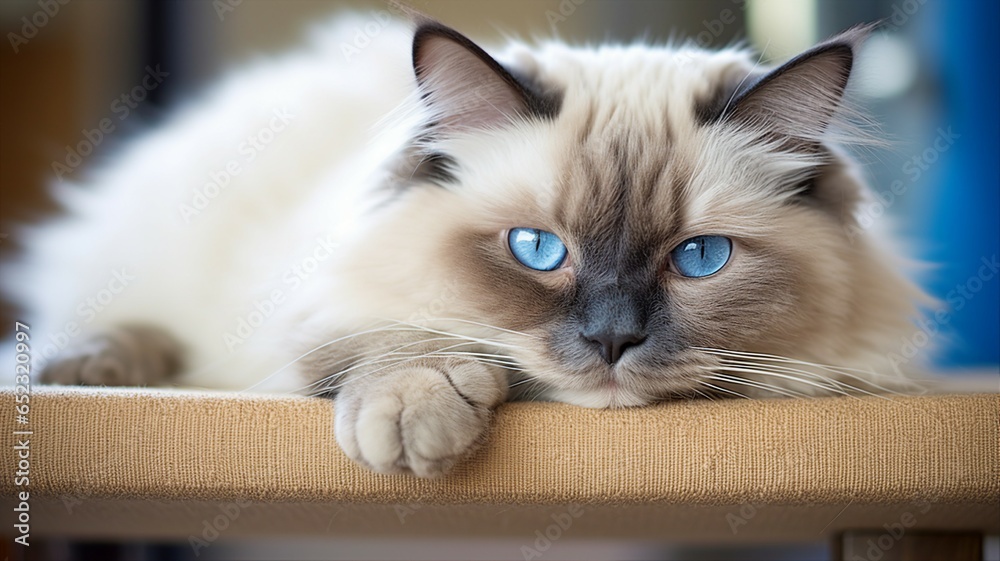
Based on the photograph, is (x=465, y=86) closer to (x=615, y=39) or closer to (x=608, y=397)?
(x=608, y=397)

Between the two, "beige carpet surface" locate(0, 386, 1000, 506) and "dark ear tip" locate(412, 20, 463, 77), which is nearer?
"beige carpet surface" locate(0, 386, 1000, 506)

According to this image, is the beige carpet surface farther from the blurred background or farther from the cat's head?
the blurred background

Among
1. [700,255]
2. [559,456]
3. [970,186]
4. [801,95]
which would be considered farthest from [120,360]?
[970,186]

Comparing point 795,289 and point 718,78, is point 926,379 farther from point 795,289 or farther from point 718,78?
point 718,78

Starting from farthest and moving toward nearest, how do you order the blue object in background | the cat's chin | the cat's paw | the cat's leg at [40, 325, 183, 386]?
the blue object in background, the cat's leg at [40, 325, 183, 386], the cat's chin, the cat's paw

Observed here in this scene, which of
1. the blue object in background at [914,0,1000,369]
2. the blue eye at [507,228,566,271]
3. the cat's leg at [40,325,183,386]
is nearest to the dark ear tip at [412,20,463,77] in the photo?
the blue eye at [507,228,566,271]

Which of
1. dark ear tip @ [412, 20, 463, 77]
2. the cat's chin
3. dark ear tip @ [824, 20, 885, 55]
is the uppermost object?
dark ear tip @ [824, 20, 885, 55]

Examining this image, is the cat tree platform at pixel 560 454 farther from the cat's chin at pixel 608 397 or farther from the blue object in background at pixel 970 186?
the blue object in background at pixel 970 186

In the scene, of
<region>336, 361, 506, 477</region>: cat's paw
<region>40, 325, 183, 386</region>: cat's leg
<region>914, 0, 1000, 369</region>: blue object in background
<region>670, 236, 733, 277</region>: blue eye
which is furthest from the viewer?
<region>914, 0, 1000, 369</region>: blue object in background
